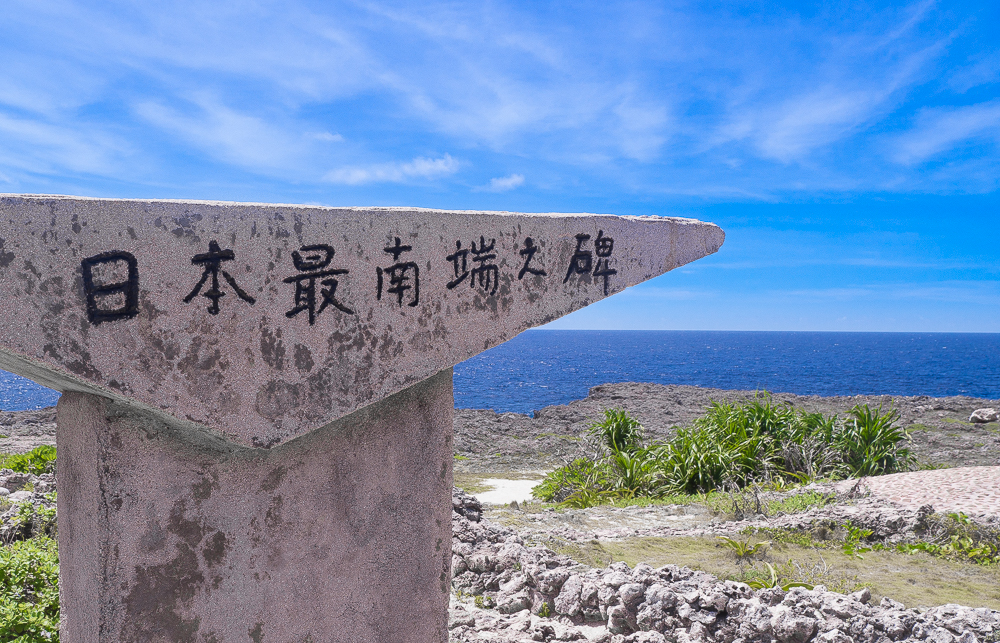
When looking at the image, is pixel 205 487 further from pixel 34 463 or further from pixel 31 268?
pixel 34 463

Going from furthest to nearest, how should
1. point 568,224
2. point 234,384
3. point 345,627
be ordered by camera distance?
point 568,224 → point 345,627 → point 234,384

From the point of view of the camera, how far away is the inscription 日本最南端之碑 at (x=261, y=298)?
1.71 m

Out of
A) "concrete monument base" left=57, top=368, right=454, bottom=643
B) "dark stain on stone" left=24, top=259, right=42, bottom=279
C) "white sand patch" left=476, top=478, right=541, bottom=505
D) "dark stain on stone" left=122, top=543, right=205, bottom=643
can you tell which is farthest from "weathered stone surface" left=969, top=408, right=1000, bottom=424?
"dark stain on stone" left=24, top=259, right=42, bottom=279

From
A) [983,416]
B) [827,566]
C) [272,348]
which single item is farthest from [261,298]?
[983,416]

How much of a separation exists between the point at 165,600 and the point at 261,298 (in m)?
0.97

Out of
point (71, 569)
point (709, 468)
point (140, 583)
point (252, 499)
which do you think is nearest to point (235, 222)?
point (252, 499)

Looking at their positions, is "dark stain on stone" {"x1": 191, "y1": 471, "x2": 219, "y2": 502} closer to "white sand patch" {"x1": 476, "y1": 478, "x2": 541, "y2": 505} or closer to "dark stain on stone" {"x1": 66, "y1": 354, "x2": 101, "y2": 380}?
"dark stain on stone" {"x1": 66, "y1": 354, "x2": 101, "y2": 380}

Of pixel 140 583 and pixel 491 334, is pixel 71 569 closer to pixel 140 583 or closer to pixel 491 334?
pixel 140 583

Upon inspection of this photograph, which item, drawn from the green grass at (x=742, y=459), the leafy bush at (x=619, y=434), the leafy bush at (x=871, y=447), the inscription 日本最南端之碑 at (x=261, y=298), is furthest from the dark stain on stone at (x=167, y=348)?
Result: the leafy bush at (x=871, y=447)

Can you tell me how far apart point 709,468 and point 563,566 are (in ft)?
12.4

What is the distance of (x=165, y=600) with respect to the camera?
2018mm

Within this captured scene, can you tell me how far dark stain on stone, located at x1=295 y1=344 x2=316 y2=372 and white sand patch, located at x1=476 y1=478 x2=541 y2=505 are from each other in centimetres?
555

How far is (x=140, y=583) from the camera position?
1.98m

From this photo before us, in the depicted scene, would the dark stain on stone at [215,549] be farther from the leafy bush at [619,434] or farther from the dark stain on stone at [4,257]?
the leafy bush at [619,434]
